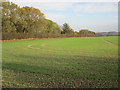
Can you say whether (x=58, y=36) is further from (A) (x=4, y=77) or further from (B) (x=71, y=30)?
(A) (x=4, y=77)

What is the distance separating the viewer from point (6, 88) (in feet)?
14.6

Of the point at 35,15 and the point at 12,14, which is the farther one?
the point at 35,15

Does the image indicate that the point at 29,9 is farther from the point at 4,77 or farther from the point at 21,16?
the point at 4,77

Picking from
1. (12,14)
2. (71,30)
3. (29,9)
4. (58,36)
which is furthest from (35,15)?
(71,30)

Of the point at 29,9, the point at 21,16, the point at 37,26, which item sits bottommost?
the point at 37,26

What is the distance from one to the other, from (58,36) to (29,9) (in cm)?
1789

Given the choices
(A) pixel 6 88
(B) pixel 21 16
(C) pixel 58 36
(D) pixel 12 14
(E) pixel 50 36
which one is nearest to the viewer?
(A) pixel 6 88

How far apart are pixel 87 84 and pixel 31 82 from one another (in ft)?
7.52

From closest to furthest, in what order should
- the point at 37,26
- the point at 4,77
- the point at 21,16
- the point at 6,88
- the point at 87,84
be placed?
the point at 6,88, the point at 87,84, the point at 4,77, the point at 21,16, the point at 37,26

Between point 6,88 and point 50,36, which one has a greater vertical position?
point 50,36

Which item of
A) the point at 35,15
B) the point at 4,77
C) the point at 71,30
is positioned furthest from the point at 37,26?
the point at 4,77

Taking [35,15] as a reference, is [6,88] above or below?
below

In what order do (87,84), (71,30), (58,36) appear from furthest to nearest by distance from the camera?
(71,30) → (58,36) → (87,84)

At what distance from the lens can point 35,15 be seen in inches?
1866
